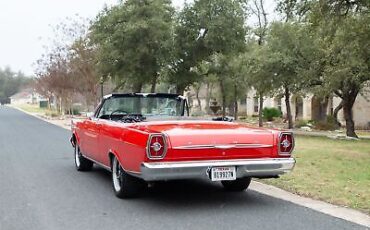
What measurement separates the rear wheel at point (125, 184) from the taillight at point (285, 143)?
209 cm

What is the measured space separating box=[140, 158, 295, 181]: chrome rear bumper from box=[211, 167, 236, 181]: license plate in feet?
0.18

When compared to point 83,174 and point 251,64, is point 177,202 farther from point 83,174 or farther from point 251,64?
point 251,64

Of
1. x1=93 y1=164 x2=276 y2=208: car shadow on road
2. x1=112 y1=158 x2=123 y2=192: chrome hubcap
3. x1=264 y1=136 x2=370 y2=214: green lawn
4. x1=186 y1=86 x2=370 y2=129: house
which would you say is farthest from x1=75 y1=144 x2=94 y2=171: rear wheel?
x1=186 y1=86 x2=370 y2=129: house

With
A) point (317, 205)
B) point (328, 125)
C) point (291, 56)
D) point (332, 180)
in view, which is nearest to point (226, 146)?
point (317, 205)

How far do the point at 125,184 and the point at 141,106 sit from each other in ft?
8.81

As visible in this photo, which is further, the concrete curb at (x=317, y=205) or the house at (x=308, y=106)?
the house at (x=308, y=106)

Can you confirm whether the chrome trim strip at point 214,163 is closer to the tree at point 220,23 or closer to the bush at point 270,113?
the tree at point 220,23

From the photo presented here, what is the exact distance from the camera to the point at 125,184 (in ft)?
25.3

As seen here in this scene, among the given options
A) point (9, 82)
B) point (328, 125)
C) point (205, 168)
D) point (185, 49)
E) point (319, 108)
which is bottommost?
point (328, 125)

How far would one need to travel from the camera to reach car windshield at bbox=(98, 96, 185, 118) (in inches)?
397

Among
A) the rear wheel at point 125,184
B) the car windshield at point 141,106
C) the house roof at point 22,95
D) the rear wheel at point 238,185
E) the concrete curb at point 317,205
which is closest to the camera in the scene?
the concrete curb at point 317,205

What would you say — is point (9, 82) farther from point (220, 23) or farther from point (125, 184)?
point (125, 184)

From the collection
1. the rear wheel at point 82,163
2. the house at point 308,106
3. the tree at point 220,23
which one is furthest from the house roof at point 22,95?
the rear wheel at point 82,163

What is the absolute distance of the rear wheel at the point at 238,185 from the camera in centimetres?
831
